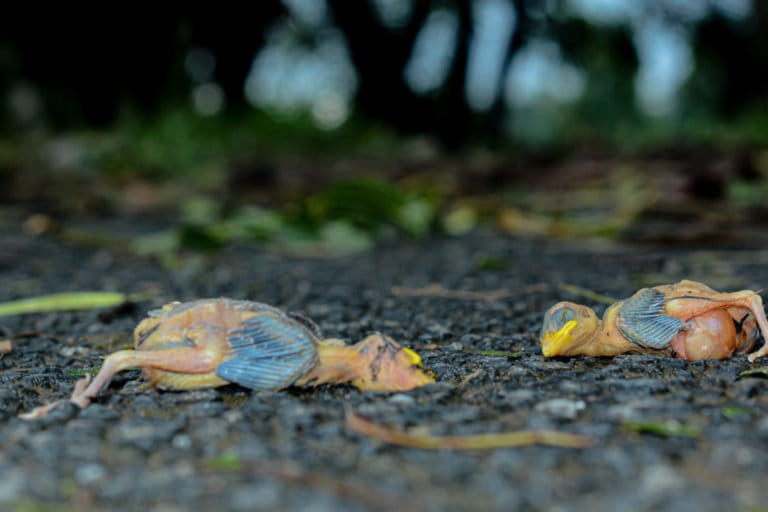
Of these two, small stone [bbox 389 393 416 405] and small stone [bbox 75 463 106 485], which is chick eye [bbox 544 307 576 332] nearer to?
small stone [bbox 389 393 416 405]

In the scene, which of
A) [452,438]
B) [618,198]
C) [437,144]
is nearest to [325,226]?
[618,198]

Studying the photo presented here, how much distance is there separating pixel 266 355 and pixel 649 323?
2.13 ft

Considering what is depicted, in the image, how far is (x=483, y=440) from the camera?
1103 mm

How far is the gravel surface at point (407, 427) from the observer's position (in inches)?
37.3

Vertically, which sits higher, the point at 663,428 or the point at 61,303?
the point at 61,303

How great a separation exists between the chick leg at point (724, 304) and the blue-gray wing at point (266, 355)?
62 cm

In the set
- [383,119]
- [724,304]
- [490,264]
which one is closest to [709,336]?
[724,304]

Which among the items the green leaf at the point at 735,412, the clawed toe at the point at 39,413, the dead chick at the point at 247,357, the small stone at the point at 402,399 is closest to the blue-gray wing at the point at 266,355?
the dead chick at the point at 247,357

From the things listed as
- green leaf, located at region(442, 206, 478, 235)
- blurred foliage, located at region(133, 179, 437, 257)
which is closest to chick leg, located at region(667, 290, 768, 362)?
blurred foliage, located at region(133, 179, 437, 257)

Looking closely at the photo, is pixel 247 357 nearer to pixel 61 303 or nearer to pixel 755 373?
pixel 755 373

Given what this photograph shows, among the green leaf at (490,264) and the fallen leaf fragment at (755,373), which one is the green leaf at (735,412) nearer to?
the fallen leaf fragment at (755,373)

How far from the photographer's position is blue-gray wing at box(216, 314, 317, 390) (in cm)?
131

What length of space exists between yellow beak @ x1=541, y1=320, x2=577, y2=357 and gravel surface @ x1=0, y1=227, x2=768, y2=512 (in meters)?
0.03

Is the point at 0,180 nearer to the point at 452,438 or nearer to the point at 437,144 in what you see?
the point at 437,144
